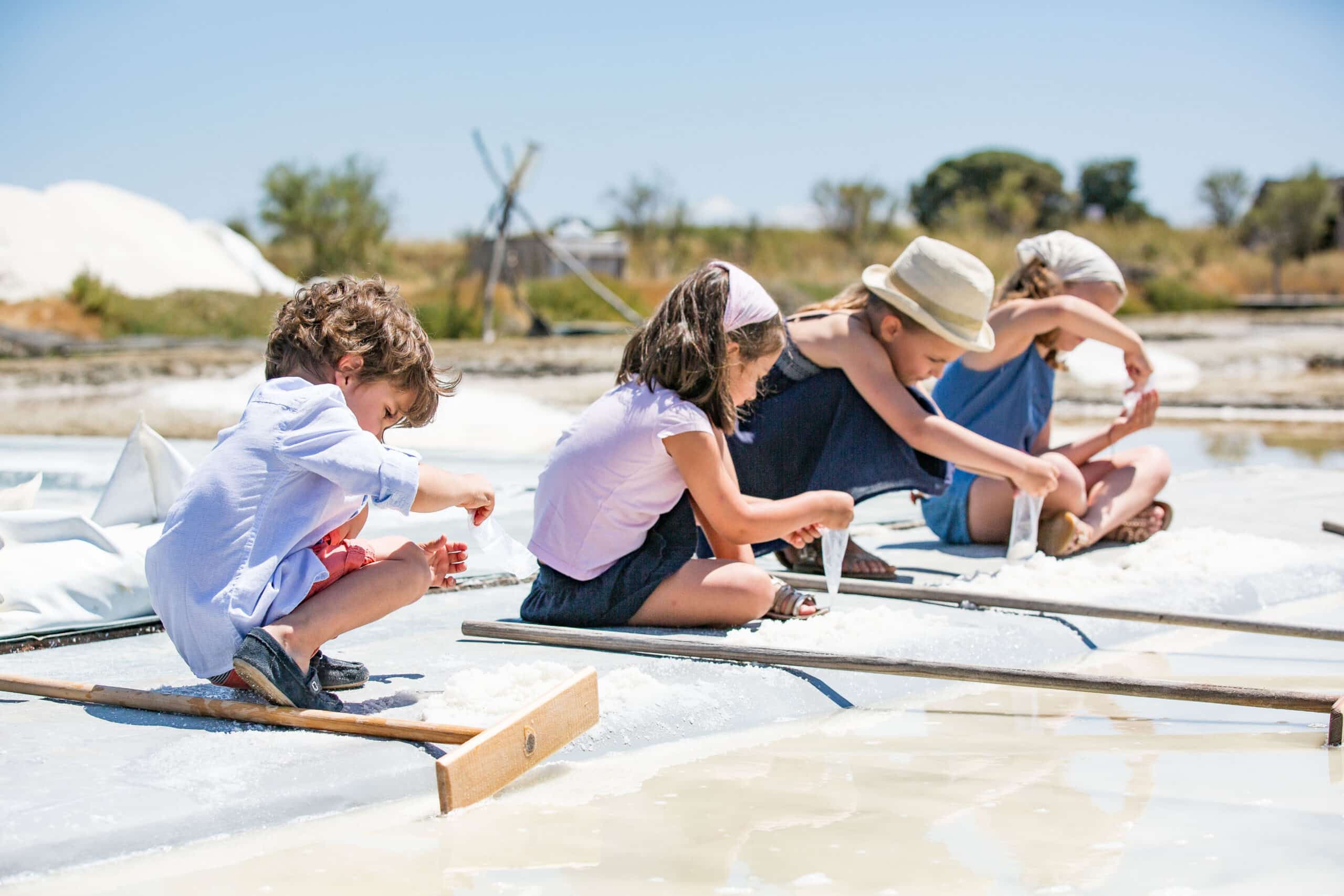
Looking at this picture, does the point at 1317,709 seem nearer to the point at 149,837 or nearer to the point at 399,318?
the point at 399,318

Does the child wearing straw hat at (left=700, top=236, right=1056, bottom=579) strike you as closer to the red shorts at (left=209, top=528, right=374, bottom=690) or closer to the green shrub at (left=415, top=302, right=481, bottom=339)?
the red shorts at (left=209, top=528, right=374, bottom=690)

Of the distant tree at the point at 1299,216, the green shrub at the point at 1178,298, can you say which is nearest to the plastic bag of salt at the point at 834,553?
the green shrub at the point at 1178,298

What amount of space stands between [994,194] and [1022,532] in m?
35.1

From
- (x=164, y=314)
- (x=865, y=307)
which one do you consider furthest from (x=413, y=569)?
(x=164, y=314)

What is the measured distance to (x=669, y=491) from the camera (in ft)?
8.89

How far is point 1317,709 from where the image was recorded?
2250 mm

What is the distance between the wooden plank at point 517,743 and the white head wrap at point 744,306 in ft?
2.79

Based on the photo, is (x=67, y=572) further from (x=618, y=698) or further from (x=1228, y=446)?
(x=1228, y=446)

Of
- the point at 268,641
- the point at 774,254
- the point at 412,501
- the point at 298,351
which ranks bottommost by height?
the point at 268,641

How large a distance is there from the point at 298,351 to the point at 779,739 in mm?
1099

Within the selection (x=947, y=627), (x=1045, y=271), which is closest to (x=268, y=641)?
→ (x=947, y=627)

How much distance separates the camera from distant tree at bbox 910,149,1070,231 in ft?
110

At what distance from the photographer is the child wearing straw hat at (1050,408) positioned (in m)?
3.84

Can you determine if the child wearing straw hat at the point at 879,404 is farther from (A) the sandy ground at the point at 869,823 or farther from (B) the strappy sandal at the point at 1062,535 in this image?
(A) the sandy ground at the point at 869,823
